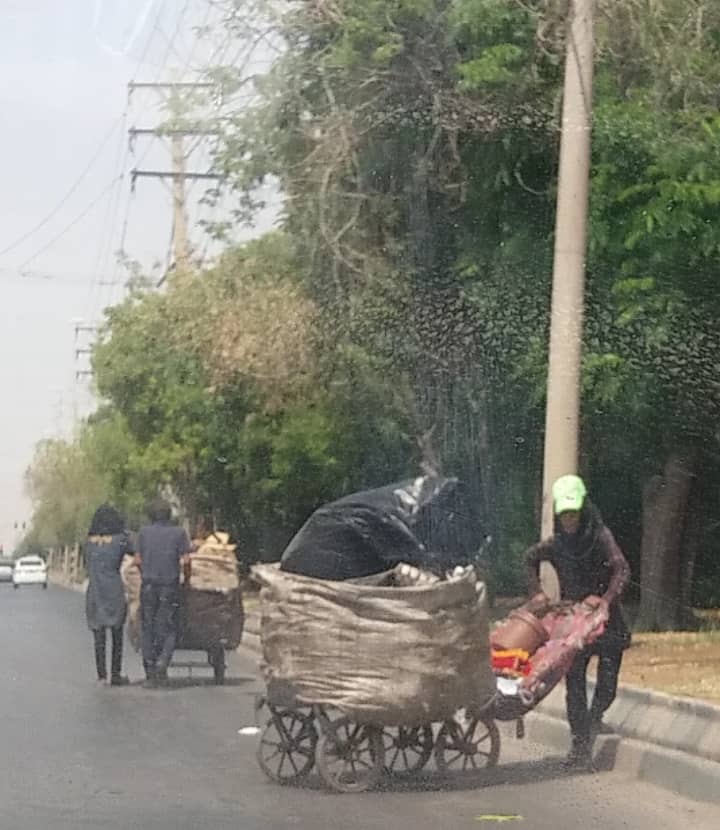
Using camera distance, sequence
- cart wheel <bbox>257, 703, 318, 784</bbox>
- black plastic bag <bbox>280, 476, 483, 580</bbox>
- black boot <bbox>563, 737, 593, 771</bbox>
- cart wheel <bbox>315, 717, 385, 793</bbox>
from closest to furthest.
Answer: cart wheel <bbox>315, 717, 385, 793</bbox>, cart wheel <bbox>257, 703, 318, 784</bbox>, black boot <bbox>563, 737, 593, 771</bbox>, black plastic bag <bbox>280, 476, 483, 580</bbox>

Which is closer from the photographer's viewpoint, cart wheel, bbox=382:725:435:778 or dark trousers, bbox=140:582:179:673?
cart wheel, bbox=382:725:435:778

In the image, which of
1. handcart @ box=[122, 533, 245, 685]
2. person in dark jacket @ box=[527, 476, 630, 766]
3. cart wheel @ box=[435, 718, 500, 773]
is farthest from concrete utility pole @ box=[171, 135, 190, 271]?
cart wheel @ box=[435, 718, 500, 773]

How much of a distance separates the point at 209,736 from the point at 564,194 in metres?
5.63

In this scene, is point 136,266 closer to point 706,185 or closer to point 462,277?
point 462,277

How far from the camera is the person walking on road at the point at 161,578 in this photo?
17.5 metres

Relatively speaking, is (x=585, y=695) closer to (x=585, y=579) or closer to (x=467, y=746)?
(x=585, y=579)

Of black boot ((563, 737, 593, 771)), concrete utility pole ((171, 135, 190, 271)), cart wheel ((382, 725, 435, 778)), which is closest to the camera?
cart wheel ((382, 725, 435, 778))

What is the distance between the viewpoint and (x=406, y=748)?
11156 mm

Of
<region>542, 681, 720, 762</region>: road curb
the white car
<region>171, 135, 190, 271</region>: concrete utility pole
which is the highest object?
<region>171, 135, 190, 271</region>: concrete utility pole

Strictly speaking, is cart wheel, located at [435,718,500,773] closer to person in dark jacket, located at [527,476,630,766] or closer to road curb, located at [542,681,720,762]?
person in dark jacket, located at [527,476,630,766]

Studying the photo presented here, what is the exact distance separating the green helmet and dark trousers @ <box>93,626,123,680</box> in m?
7.37

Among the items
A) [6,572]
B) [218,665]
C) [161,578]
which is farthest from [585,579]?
[6,572]

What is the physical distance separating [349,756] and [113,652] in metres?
7.80

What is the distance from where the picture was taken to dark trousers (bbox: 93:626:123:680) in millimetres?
18078
